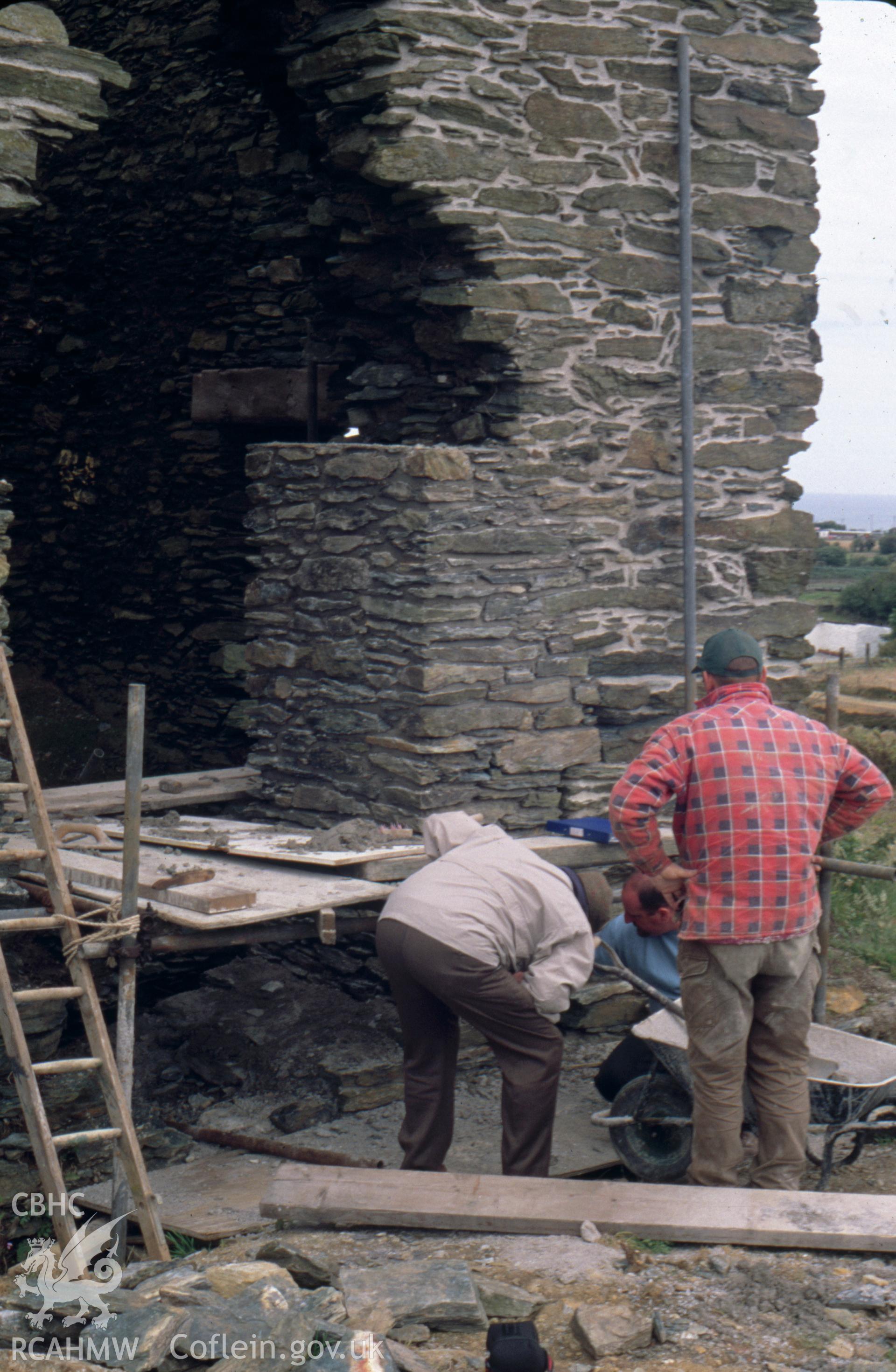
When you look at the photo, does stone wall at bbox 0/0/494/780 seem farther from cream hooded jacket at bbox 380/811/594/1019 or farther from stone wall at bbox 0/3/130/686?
cream hooded jacket at bbox 380/811/594/1019

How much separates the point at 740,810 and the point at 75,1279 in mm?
2519

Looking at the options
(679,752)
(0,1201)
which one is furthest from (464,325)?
(0,1201)

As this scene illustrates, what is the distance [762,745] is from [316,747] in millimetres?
2715

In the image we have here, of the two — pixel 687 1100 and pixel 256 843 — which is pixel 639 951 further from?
pixel 256 843

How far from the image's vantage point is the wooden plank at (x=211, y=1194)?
511 centimetres

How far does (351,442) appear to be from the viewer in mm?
6797

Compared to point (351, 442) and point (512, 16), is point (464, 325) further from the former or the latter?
point (512, 16)

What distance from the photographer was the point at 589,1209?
4.55 meters

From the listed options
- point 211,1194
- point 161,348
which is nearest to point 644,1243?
point 211,1194

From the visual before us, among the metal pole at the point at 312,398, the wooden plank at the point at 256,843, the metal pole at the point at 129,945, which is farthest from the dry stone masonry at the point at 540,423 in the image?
the metal pole at the point at 129,945

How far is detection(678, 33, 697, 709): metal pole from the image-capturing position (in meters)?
6.73

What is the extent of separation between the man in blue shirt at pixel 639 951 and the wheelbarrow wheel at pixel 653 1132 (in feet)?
0.56

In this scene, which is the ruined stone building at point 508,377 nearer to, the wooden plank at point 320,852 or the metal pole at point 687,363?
the metal pole at point 687,363

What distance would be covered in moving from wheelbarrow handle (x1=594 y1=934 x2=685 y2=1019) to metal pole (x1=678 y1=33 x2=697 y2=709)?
6.42 ft
